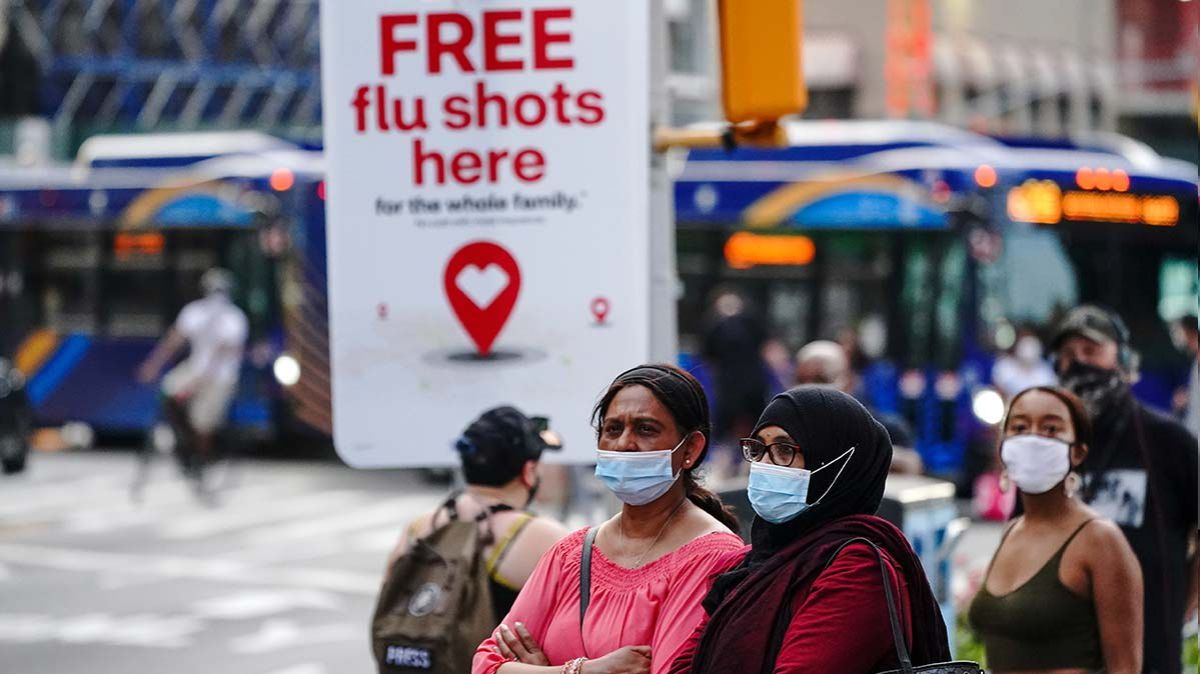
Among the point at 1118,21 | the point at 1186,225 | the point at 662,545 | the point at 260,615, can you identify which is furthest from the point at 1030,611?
the point at 1118,21

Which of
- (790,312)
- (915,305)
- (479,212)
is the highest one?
(479,212)

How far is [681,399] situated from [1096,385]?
2476 millimetres

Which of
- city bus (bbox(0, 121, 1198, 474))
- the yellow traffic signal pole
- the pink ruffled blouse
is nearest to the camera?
the pink ruffled blouse

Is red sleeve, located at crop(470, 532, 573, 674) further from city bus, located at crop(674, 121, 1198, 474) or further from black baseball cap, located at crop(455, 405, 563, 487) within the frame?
city bus, located at crop(674, 121, 1198, 474)

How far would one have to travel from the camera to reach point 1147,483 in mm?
6094

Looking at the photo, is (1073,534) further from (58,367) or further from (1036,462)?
(58,367)

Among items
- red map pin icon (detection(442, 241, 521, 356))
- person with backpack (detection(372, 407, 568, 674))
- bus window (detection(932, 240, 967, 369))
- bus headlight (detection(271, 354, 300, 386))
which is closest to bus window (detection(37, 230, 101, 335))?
bus headlight (detection(271, 354, 300, 386))

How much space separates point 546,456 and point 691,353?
529 inches

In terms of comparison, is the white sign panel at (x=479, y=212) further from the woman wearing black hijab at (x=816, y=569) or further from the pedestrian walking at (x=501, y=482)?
the woman wearing black hijab at (x=816, y=569)


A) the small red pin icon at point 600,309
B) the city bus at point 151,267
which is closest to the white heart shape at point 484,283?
the small red pin icon at point 600,309

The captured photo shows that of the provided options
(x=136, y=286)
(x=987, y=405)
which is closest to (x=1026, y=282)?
(x=987, y=405)

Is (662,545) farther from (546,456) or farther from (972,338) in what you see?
(972,338)

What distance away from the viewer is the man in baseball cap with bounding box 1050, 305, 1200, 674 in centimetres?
598

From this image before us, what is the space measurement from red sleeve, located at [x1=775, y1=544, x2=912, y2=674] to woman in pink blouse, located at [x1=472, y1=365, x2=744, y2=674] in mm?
403
